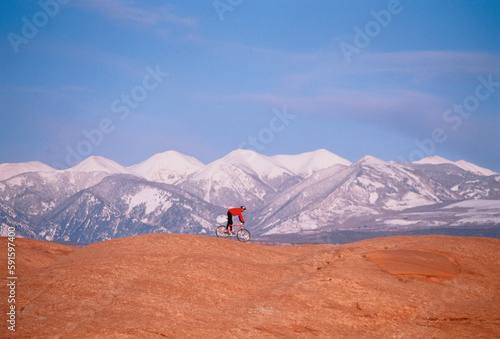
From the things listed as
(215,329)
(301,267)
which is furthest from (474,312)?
(215,329)

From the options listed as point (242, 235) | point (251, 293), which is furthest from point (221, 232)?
point (251, 293)

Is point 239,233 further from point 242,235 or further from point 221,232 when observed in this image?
point 221,232

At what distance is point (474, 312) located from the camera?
1405 inches

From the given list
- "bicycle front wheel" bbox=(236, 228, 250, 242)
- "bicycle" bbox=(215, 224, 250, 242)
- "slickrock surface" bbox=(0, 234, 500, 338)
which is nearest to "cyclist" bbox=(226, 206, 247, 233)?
"bicycle" bbox=(215, 224, 250, 242)

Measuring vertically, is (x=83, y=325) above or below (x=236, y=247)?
below

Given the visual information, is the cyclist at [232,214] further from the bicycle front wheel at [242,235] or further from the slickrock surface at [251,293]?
the slickrock surface at [251,293]

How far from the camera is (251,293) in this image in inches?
1467

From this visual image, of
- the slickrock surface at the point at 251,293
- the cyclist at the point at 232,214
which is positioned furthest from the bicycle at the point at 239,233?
the slickrock surface at the point at 251,293

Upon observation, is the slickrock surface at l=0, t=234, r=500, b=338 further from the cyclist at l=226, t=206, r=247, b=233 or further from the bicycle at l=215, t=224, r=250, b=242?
the bicycle at l=215, t=224, r=250, b=242

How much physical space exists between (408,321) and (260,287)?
1069 centimetres

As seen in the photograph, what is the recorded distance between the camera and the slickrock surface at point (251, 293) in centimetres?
2983

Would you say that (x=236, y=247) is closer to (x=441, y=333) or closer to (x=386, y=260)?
(x=386, y=260)

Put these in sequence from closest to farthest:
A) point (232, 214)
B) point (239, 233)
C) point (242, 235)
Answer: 1. point (232, 214)
2. point (239, 233)
3. point (242, 235)

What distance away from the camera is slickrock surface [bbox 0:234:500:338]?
2983 cm
